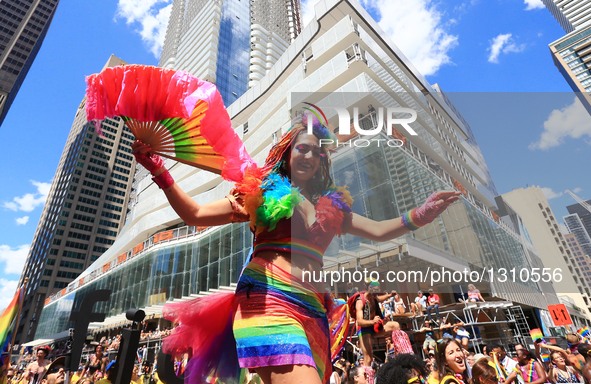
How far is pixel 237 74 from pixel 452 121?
35431 millimetres

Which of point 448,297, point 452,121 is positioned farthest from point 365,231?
point 452,121

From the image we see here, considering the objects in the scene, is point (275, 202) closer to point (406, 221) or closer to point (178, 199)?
point (178, 199)

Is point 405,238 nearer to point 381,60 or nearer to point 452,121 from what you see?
point 381,60

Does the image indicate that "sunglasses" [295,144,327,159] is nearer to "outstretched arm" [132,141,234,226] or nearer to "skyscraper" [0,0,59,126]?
"outstretched arm" [132,141,234,226]

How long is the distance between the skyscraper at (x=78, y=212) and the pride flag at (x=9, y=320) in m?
80.0

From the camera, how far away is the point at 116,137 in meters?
89.0

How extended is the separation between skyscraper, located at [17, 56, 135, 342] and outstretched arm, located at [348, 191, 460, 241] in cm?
8377

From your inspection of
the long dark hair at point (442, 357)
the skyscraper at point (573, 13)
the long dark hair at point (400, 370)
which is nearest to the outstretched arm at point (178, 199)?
the long dark hair at point (400, 370)

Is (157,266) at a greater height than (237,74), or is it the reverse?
(237,74)

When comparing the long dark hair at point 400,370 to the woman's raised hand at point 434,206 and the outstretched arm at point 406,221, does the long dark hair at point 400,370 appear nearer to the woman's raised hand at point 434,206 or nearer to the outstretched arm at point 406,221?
the outstretched arm at point 406,221

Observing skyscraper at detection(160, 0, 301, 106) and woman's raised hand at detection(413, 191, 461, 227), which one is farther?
skyscraper at detection(160, 0, 301, 106)

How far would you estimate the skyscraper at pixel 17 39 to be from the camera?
81.0 metres

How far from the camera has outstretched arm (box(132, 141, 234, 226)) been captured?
5.59 feet

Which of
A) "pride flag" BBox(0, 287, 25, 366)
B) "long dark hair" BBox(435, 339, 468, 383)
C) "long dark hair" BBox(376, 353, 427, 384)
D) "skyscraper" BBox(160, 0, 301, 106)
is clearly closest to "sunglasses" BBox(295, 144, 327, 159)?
"long dark hair" BBox(376, 353, 427, 384)
